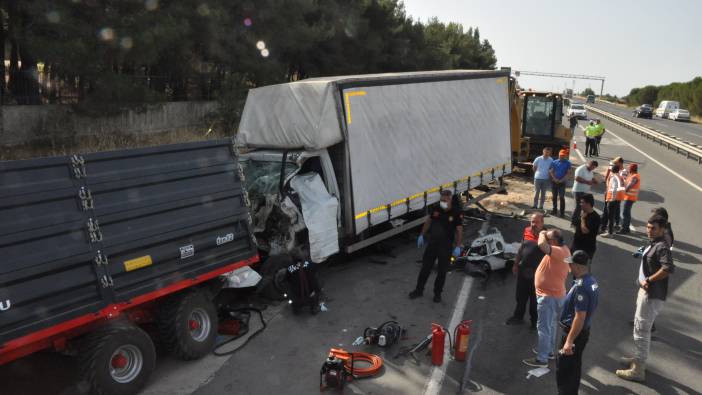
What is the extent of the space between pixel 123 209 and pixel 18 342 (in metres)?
1.61

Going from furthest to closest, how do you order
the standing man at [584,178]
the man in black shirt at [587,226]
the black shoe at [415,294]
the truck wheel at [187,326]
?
the standing man at [584,178], the black shoe at [415,294], the man in black shirt at [587,226], the truck wheel at [187,326]

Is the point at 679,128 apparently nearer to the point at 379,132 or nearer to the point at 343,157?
the point at 379,132

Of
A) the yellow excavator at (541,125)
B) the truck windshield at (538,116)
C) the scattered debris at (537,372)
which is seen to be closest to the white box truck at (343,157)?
the scattered debris at (537,372)

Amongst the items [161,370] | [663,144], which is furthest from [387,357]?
[663,144]

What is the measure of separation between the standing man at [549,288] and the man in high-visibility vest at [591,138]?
66.5 ft

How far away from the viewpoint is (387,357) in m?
6.83

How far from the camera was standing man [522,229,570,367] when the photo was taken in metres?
6.29

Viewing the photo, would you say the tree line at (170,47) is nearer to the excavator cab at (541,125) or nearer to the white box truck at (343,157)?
the white box truck at (343,157)

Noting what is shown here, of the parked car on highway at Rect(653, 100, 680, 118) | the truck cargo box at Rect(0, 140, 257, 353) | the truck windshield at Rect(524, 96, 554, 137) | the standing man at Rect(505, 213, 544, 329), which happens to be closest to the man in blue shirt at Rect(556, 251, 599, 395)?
the standing man at Rect(505, 213, 544, 329)

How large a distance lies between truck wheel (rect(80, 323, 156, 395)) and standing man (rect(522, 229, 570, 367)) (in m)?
4.48

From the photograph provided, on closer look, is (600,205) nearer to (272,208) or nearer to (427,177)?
(427,177)

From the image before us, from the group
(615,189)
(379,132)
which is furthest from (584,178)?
(379,132)

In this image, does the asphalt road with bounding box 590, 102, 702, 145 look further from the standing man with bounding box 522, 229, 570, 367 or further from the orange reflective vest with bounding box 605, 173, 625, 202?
the standing man with bounding box 522, 229, 570, 367

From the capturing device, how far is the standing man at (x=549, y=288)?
6.29 meters
